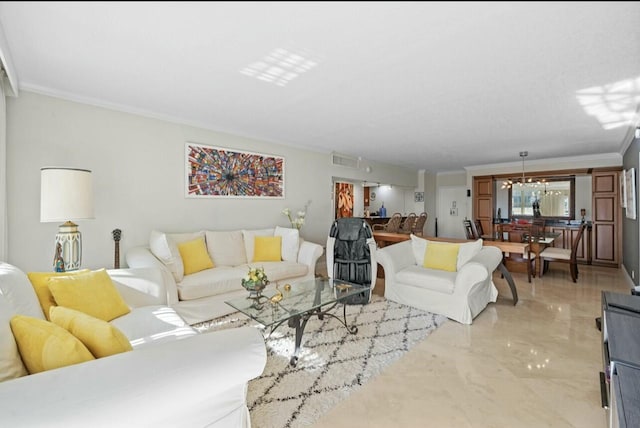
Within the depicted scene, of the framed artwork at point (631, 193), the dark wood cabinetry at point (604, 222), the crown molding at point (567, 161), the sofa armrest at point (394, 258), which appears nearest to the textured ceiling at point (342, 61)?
the framed artwork at point (631, 193)

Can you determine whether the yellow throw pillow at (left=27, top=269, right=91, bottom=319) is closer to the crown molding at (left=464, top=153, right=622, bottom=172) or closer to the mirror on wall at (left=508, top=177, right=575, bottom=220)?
the crown molding at (left=464, top=153, right=622, bottom=172)

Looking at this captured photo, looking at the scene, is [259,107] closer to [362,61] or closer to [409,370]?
[362,61]

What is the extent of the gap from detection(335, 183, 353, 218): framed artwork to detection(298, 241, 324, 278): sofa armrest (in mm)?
4422

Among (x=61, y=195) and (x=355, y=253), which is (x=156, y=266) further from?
(x=355, y=253)

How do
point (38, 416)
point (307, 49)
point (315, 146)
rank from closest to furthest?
1. point (38, 416)
2. point (307, 49)
3. point (315, 146)

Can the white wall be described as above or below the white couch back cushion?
above

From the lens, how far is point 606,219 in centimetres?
566

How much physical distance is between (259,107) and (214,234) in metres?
1.62

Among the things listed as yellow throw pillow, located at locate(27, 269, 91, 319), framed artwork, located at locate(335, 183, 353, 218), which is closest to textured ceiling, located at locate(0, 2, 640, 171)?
yellow throw pillow, located at locate(27, 269, 91, 319)

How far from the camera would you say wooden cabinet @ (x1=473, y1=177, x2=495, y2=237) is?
23.5 ft

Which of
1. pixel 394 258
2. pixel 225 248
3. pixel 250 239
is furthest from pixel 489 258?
pixel 225 248

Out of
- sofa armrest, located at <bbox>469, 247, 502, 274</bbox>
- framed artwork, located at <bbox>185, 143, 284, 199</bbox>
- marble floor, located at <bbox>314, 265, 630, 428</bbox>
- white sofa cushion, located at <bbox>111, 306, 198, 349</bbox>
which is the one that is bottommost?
marble floor, located at <bbox>314, 265, 630, 428</bbox>

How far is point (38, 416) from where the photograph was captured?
0.78 meters

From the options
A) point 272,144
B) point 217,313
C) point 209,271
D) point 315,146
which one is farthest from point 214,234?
point 315,146
